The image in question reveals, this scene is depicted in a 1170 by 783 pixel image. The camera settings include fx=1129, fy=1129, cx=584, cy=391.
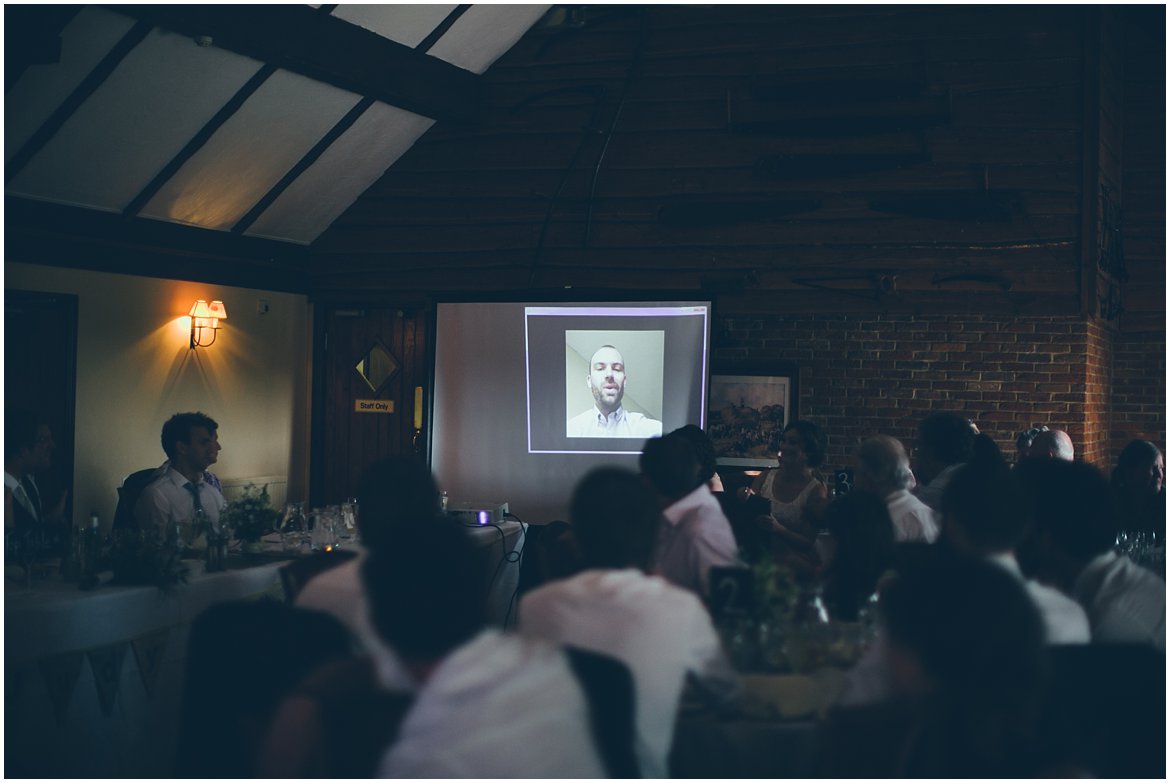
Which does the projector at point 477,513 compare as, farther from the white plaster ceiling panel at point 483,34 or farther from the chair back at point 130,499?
the white plaster ceiling panel at point 483,34

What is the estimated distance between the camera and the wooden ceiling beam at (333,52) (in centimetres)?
612

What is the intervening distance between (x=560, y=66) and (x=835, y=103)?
2.08 metres

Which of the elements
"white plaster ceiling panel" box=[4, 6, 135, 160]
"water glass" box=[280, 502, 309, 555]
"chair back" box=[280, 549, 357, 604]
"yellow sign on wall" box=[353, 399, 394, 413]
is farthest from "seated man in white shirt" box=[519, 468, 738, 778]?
"yellow sign on wall" box=[353, 399, 394, 413]

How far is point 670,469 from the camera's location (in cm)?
379

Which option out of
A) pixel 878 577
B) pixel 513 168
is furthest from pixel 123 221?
pixel 878 577

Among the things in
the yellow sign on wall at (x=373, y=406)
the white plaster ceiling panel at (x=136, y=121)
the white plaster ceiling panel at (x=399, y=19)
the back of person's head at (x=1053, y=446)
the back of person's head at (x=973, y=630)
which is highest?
the white plaster ceiling panel at (x=399, y=19)

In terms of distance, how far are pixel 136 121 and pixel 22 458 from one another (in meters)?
3.02

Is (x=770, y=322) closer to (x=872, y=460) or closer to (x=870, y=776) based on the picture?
(x=872, y=460)

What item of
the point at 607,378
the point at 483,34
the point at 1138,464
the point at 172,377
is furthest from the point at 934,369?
the point at 172,377

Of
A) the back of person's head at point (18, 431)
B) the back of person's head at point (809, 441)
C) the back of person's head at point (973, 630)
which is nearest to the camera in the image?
the back of person's head at point (973, 630)

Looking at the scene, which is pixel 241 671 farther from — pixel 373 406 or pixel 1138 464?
pixel 373 406

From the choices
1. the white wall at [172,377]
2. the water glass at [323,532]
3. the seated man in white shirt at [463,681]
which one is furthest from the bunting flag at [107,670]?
the white wall at [172,377]

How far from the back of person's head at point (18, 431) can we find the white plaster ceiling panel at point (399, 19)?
11.5 ft

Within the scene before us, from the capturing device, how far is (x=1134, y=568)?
3.06m
